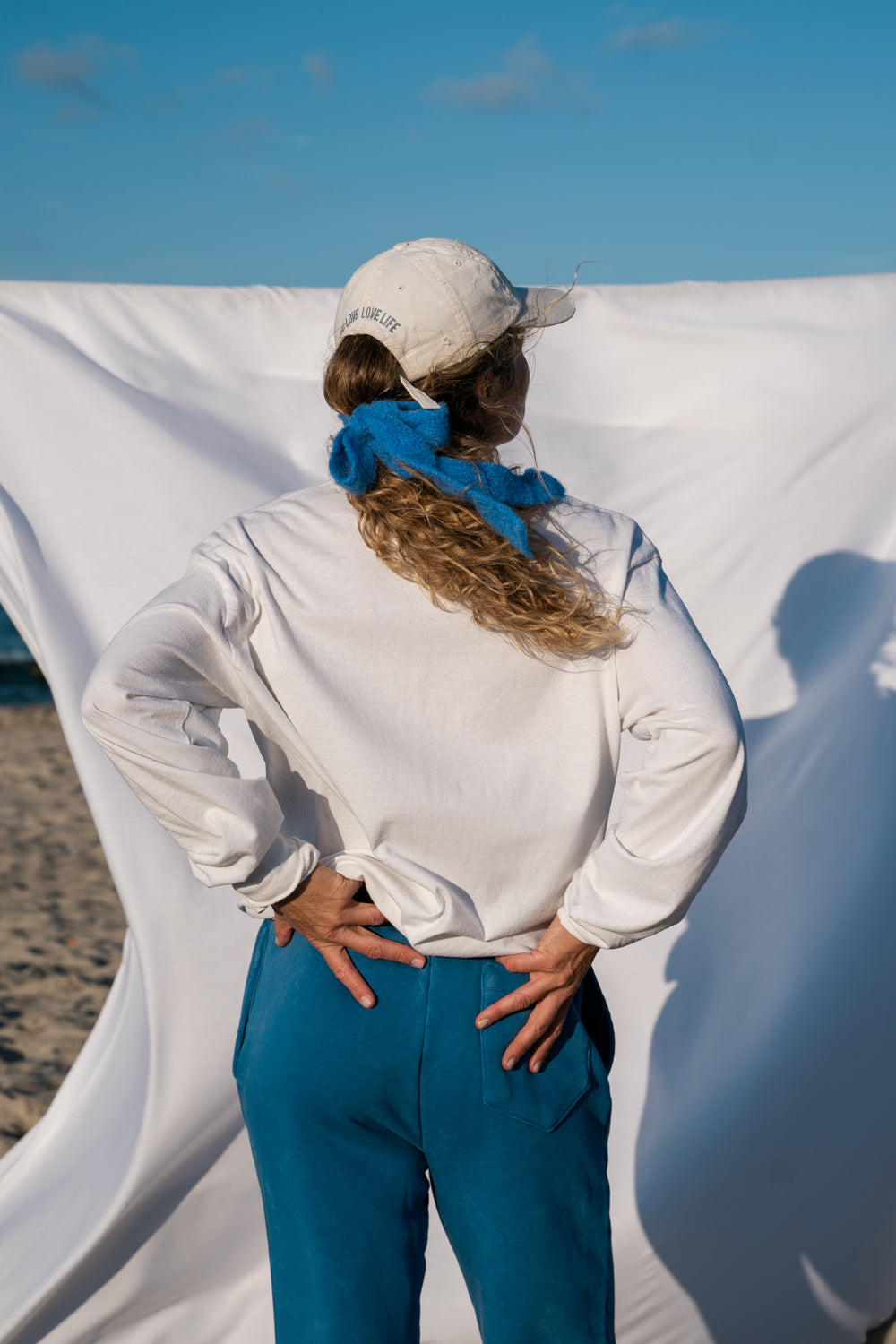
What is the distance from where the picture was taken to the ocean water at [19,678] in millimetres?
13030

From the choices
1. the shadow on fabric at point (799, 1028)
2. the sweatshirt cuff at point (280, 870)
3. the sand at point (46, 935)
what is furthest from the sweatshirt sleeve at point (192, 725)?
the sand at point (46, 935)

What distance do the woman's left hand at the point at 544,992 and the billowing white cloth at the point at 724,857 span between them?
1.34 metres

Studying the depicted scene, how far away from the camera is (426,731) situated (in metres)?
1.18

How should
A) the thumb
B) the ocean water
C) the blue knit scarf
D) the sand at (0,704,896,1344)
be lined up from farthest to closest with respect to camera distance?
the ocean water
the sand at (0,704,896,1344)
the thumb
the blue knit scarf

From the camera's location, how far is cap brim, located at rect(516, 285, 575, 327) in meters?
1.21

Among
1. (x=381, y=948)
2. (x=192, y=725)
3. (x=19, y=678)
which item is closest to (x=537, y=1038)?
(x=381, y=948)

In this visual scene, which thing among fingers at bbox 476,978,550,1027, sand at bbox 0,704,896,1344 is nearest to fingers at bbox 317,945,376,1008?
fingers at bbox 476,978,550,1027

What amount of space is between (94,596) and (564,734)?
1.52 m

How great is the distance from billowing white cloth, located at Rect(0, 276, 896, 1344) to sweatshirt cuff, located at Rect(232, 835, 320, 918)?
4.04 ft

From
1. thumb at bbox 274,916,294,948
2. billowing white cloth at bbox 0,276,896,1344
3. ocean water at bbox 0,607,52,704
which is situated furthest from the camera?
ocean water at bbox 0,607,52,704

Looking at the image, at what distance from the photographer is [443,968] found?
1189 millimetres

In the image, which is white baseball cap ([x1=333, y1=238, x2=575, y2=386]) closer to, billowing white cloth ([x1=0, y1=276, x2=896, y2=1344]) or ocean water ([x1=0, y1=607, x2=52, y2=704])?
billowing white cloth ([x1=0, y1=276, x2=896, y2=1344])

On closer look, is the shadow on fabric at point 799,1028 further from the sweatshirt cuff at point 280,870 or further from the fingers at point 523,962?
the sweatshirt cuff at point 280,870

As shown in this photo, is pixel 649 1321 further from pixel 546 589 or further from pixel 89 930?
pixel 89 930
